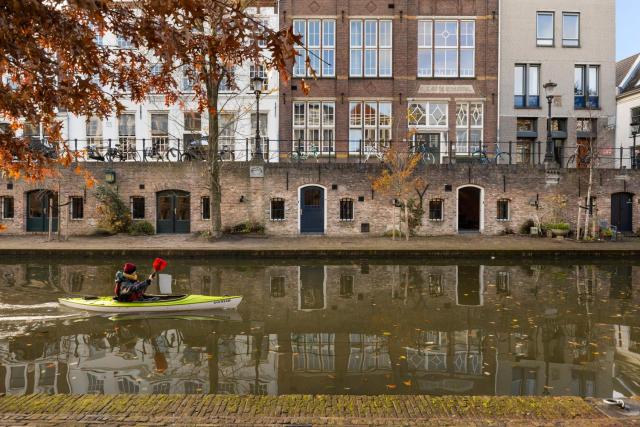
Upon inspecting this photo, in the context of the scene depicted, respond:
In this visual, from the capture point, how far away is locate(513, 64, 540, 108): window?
2570cm

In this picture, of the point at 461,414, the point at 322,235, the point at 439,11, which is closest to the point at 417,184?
the point at 322,235

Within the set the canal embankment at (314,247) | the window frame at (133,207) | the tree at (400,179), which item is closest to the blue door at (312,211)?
the canal embankment at (314,247)

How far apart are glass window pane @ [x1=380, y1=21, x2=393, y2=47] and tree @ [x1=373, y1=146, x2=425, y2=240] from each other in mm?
7033

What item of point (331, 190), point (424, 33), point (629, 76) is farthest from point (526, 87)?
point (331, 190)

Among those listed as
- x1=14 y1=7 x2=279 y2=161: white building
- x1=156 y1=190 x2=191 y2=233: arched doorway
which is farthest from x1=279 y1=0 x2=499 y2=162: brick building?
x1=156 y1=190 x2=191 y2=233: arched doorway

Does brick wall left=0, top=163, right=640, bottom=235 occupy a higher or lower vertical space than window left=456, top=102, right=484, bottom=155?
lower

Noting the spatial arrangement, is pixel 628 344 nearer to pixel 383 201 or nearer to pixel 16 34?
pixel 16 34

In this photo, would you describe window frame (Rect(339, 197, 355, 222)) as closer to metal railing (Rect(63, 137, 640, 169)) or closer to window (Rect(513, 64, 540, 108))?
metal railing (Rect(63, 137, 640, 169))

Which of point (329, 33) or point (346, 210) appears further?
point (329, 33)

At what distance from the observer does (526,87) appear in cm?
2567

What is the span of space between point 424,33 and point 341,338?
69.1 feet

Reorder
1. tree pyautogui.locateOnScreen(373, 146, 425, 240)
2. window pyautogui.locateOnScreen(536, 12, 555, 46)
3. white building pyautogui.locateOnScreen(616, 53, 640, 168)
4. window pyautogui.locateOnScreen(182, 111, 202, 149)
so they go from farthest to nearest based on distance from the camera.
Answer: white building pyautogui.locateOnScreen(616, 53, 640, 168) → window pyautogui.locateOnScreen(536, 12, 555, 46) → window pyautogui.locateOnScreen(182, 111, 202, 149) → tree pyautogui.locateOnScreen(373, 146, 425, 240)

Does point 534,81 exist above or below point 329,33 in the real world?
below

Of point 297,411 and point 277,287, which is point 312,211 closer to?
point 277,287
